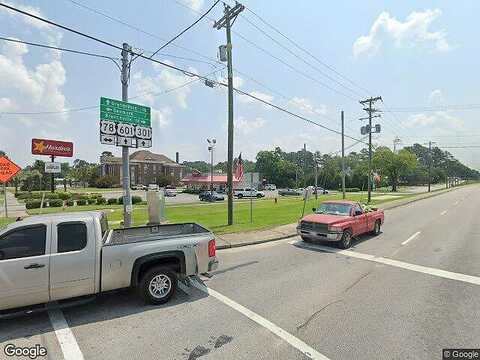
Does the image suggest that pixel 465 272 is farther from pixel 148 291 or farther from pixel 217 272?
pixel 148 291

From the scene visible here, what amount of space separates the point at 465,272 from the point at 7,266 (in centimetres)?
983

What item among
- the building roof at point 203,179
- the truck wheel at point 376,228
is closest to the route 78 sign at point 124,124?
the truck wheel at point 376,228

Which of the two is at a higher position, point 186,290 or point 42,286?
point 42,286

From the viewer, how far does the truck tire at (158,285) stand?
6195 millimetres

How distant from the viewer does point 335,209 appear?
44.1 feet

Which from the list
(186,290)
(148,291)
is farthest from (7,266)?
(186,290)

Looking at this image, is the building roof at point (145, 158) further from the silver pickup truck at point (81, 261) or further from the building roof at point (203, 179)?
the silver pickup truck at point (81, 261)

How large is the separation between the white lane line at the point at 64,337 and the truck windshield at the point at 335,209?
10023 millimetres

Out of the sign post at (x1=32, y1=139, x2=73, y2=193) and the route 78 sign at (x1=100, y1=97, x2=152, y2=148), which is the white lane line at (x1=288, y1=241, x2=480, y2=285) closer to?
the route 78 sign at (x1=100, y1=97, x2=152, y2=148)

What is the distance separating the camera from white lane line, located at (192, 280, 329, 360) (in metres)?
4.50

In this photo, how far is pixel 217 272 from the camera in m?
8.58

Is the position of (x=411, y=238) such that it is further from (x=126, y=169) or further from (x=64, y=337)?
(x=64, y=337)

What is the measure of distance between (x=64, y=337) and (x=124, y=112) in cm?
942

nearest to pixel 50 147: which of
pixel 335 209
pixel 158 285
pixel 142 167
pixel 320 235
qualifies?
pixel 335 209
